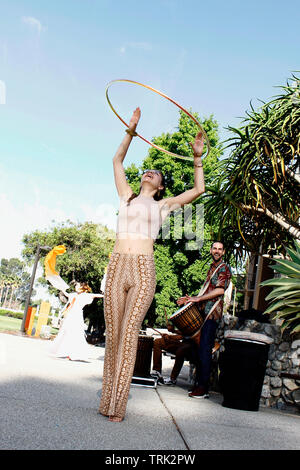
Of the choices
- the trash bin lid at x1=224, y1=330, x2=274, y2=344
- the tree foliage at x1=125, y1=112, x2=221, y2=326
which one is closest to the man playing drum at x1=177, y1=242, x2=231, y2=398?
the trash bin lid at x1=224, y1=330, x2=274, y2=344

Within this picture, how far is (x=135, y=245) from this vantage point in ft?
12.2

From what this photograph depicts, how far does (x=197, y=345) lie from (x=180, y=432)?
3.37m

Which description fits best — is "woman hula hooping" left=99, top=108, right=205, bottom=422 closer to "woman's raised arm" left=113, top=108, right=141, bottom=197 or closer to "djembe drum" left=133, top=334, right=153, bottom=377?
"woman's raised arm" left=113, top=108, right=141, bottom=197

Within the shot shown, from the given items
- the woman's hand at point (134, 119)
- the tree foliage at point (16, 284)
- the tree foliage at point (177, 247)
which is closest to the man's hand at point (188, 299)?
the woman's hand at point (134, 119)

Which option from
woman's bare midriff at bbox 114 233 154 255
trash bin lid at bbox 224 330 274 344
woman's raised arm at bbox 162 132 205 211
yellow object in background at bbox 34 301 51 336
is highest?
woman's raised arm at bbox 162 132 205 211

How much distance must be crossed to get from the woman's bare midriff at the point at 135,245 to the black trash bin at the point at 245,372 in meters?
2.24

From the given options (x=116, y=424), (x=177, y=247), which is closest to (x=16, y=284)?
(x=177, y=247)

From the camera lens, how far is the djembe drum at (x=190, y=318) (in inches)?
245

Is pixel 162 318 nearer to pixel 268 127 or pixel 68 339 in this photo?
pixel 68 339

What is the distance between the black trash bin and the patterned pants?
2.17 m

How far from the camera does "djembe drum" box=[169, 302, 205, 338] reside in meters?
6.21

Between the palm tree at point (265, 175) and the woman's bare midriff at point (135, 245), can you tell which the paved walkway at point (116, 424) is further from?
the palm tree at point (265, 175)

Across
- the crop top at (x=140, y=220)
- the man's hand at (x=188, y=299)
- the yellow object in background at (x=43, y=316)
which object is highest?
the crop top at (x=140, y=220)

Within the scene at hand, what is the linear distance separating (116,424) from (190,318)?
127 inches
